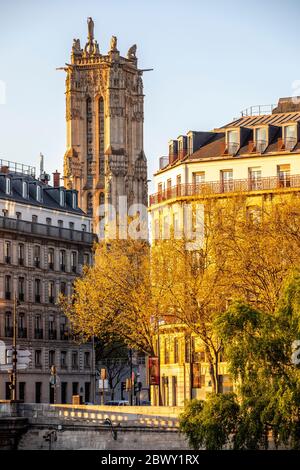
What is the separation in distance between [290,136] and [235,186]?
15.7 ft

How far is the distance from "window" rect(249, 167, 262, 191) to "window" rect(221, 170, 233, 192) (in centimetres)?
139

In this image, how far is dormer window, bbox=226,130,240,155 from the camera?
123m

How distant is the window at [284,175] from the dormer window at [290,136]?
132 centimetres

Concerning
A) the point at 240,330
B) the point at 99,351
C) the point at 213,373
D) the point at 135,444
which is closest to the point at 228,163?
the point at 213,373

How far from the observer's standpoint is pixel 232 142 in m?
123

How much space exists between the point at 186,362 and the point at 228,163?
13352 millimetres

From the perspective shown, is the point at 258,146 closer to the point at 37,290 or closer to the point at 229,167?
the point at 229,167

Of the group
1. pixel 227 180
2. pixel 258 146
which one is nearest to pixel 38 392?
pixel 227 180

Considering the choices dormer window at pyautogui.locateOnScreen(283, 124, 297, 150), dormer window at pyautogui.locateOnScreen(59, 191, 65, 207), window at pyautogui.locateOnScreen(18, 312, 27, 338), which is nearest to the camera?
dormer window at pyautogui.locateOnScreen(283, 124, 297, 150)

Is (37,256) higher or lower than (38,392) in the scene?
higher

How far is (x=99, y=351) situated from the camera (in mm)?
173875

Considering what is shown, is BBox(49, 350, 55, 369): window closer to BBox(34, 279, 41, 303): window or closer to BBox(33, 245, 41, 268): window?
BBox(34, 279, 41, 303): window

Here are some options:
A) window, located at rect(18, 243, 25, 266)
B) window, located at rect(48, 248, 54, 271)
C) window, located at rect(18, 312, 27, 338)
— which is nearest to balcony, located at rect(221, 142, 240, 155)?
window, located at rect(18, 243, 25, 266)
